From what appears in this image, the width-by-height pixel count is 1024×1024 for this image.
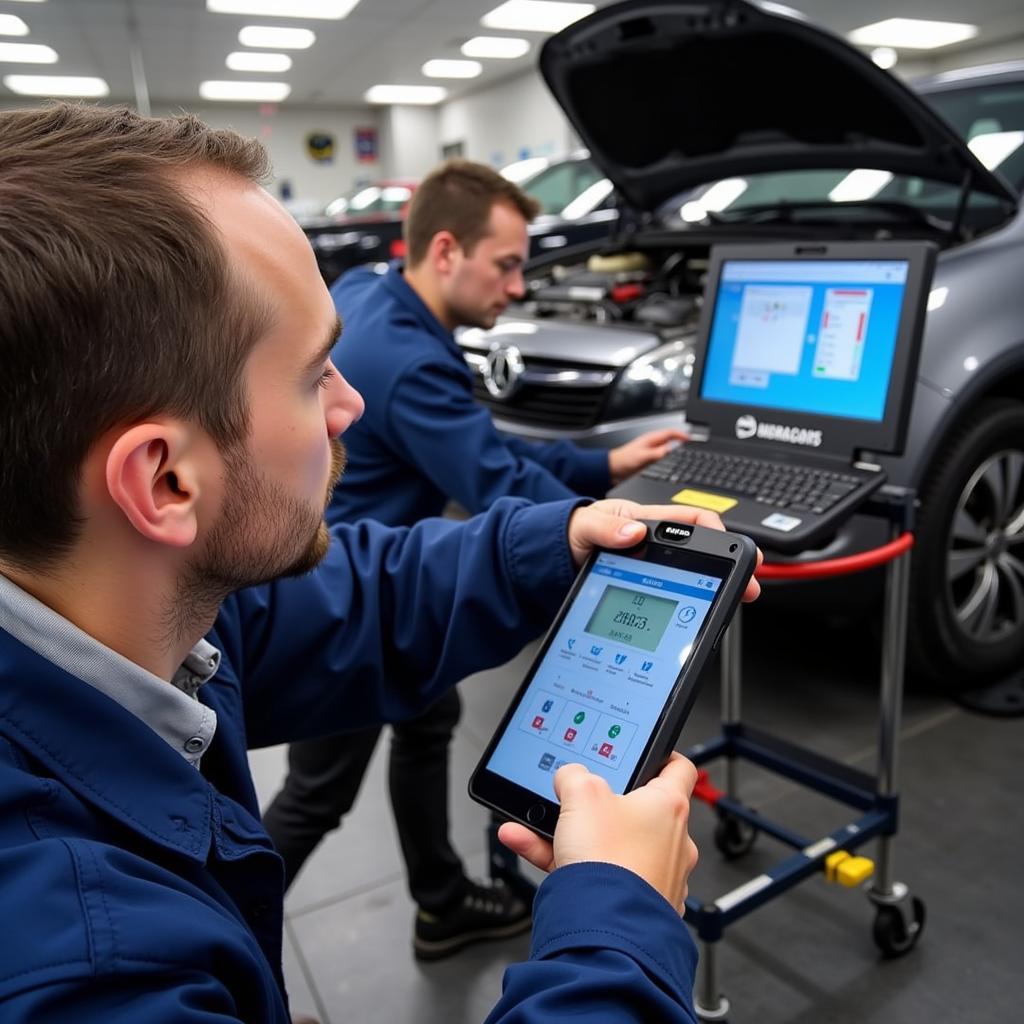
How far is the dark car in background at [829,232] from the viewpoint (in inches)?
80.2

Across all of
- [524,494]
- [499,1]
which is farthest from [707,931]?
[499,1]

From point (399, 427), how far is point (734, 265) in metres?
0.65

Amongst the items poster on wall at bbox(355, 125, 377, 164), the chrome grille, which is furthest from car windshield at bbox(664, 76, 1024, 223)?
poster on wall at bbox(355, 125, 377, 164)

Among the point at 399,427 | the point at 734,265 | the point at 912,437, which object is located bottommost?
the point at 912,437

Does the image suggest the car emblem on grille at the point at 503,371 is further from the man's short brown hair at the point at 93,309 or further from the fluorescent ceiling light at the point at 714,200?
the man's short brown hair at the point at 93,309

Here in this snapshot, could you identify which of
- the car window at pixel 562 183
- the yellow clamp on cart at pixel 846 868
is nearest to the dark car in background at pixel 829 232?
the yellow clamp on cart at pixel 846 868

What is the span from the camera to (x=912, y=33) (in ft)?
37.9

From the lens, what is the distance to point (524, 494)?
1616 millimetres

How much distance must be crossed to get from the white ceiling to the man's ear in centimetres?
991

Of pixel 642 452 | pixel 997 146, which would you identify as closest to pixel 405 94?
pixel 997 146

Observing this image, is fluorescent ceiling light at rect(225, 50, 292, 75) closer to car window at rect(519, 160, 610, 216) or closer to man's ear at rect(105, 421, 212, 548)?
car window at rect(519, 160, 610, 216)

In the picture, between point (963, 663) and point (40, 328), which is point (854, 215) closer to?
point (963, 663)

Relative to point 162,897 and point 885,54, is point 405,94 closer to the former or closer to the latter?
point 885,54

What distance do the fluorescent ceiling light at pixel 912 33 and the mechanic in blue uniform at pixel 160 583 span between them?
11.9 m
